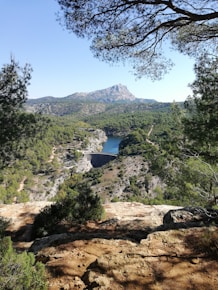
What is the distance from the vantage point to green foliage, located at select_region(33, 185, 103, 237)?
7.52 metres

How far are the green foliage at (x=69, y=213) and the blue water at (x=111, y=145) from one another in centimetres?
8700

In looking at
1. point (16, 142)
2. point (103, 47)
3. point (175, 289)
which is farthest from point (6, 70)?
point (175, 289)

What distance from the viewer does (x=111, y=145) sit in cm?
10719

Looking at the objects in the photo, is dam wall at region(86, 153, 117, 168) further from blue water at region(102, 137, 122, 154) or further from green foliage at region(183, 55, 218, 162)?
green foliage at region(183, 55, 218, 162)

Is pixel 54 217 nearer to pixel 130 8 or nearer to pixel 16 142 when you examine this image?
pixel 16 142

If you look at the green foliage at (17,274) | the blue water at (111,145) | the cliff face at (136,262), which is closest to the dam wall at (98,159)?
the blue water at (111,145)

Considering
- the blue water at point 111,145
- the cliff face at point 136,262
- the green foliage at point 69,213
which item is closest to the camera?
the cliff face at point 136,262

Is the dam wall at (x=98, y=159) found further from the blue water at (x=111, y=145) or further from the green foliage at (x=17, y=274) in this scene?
the green foliage at (x=17, y=274)

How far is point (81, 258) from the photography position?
375 cm

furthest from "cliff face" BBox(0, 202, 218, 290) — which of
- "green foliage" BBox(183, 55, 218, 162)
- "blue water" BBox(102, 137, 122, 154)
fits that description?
"blue water" BBox(102, 137, 122, 154)

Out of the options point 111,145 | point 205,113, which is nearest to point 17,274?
point 205,113

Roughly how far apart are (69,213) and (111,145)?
99259 mm

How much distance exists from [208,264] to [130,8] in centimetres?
436

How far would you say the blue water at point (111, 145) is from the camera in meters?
98.8
